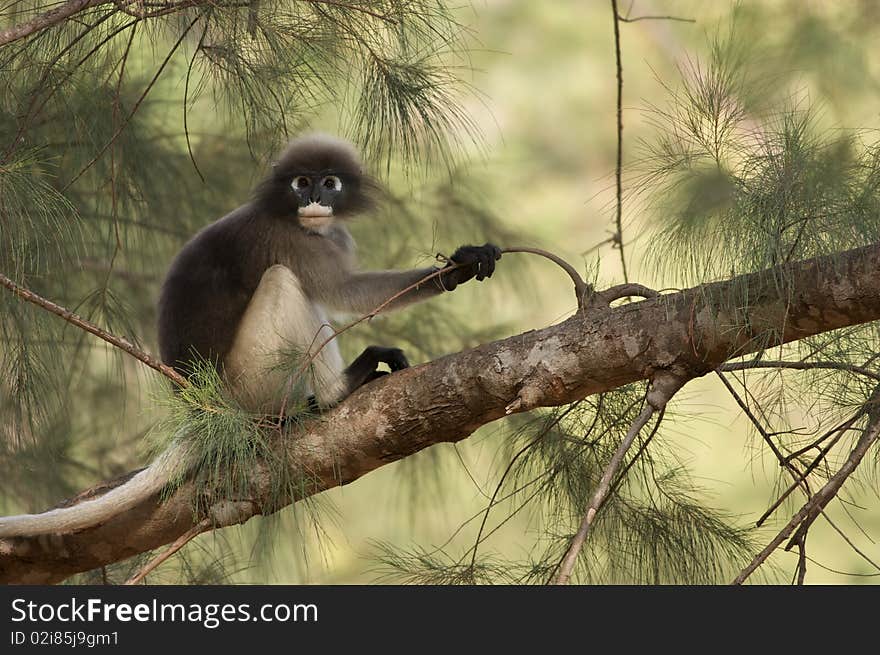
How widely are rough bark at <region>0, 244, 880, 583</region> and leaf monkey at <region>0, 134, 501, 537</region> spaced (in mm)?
433

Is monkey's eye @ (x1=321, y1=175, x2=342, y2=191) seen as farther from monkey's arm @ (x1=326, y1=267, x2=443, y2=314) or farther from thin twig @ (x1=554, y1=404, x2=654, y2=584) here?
thin twig @ (x1=554, y1=404, x2=654, y2=584)

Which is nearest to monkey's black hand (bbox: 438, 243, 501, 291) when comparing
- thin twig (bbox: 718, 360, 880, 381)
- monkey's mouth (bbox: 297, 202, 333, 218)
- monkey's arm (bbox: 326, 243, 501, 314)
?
monkey's arm (bbox: 326, 243, 501, 314)

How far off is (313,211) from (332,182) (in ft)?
0.35

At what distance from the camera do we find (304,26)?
1897 mm

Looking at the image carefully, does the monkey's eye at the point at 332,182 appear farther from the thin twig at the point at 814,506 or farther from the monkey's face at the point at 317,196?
the thin twig at the point at 814,506

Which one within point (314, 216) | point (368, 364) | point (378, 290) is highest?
point (314, 216)

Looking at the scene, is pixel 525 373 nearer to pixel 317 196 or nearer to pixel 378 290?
pixel 378 290

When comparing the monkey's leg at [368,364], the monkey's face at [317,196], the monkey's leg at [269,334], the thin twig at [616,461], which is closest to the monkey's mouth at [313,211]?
the monkey's face at [317,196]

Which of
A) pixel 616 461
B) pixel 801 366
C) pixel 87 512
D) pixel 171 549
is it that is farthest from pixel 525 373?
pixel 87 512

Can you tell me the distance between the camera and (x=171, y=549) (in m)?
1.68

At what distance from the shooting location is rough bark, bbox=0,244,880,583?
156cm

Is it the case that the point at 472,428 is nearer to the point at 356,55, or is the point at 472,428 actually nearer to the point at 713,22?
the point at 356,55

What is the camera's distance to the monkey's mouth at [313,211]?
2467mm
